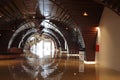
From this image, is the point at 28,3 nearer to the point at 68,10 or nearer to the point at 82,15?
the point at 68,10

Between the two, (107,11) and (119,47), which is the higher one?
(107,11)

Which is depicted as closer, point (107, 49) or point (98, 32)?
point (107, 49)

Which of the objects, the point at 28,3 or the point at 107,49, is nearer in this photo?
the point at 28,3

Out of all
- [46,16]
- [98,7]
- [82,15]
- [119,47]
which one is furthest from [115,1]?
[46,16]

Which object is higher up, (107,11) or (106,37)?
(107,11)

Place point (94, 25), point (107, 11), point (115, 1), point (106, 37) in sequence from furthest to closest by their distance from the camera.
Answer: point (94, 25)
point (106, 37)
point (107, 11)
point (115, 1)

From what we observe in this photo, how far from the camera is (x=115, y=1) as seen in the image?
15125 millimetres

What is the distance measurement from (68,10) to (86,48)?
528 cm

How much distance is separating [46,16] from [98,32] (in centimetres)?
529

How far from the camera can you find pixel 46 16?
85.1 ft

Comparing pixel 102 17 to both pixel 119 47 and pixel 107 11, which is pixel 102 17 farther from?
pixel 119 47

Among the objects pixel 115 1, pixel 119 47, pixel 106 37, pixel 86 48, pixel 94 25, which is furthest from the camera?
pixel 86 48

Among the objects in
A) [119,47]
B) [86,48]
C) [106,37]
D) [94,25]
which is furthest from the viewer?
[86,48]

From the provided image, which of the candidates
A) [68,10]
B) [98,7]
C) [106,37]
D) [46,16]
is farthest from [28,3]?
[46,16]
